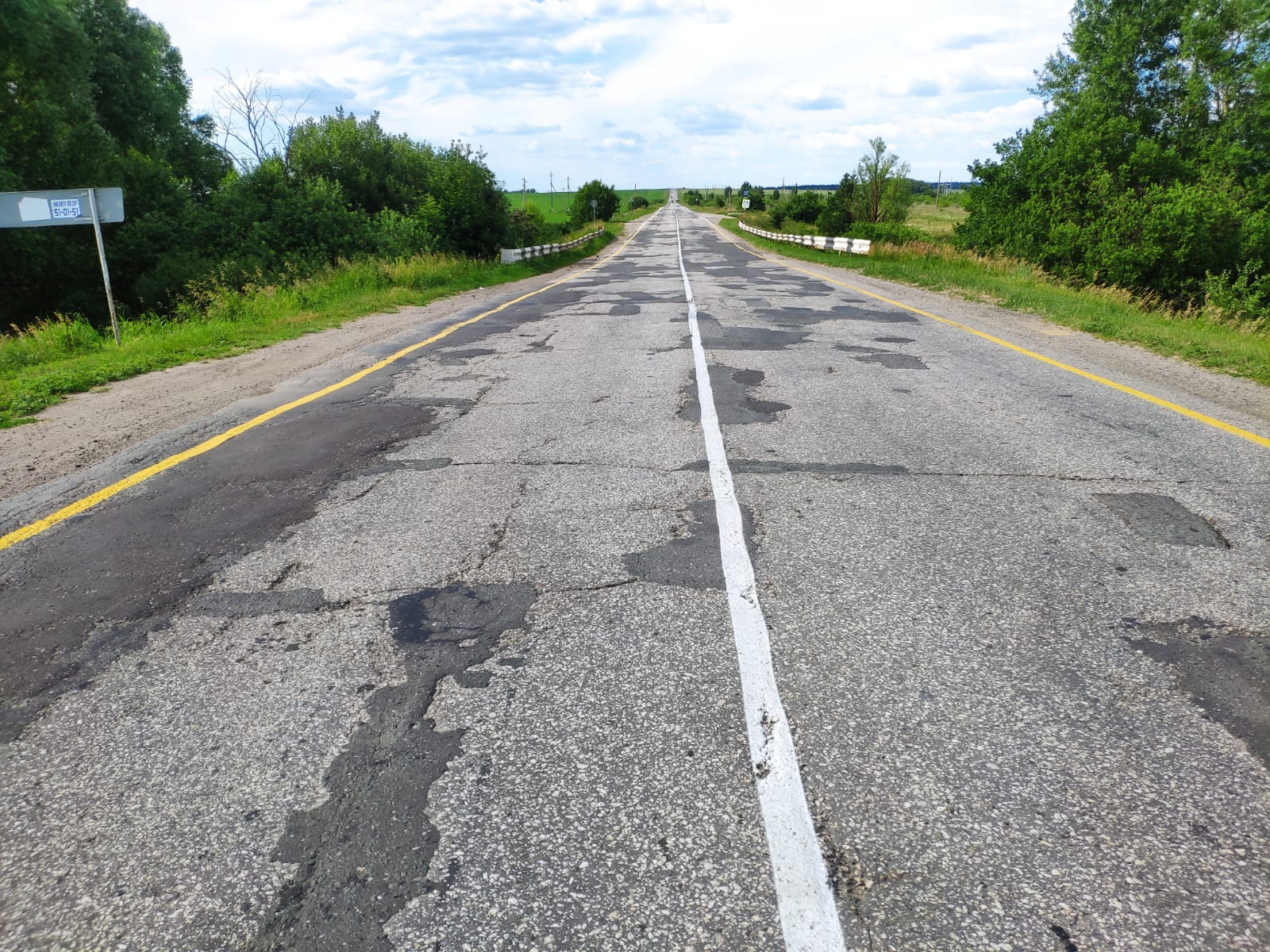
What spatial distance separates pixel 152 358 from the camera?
9820 millimetres

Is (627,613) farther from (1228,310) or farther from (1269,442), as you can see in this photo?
(1228,310)

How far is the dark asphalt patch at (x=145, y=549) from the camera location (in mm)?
3176

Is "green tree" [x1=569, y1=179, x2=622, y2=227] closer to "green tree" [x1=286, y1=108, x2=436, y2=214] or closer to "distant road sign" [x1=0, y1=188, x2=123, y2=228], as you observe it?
"green tree" [x1=286, y1=108, x2=436, y2=214]

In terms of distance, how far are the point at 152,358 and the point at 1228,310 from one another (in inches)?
887

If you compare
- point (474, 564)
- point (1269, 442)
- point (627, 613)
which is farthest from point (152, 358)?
point (1269, 442)

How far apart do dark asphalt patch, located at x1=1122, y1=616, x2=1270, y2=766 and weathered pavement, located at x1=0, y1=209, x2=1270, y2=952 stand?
15mm

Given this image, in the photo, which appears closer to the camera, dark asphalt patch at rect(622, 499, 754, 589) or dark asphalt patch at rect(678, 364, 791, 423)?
dark asphalt patch at rect(622, 499, 754, 589)

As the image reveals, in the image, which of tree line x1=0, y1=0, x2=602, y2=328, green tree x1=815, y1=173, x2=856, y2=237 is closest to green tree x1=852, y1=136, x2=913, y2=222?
green tree x1=815, y1=173, x2=856, y2=237

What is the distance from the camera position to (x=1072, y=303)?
A: 48.5 ft

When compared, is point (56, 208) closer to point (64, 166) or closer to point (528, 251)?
point (64, 166)

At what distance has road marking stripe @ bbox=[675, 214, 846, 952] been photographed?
192 cm

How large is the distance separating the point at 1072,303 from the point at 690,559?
14.2m

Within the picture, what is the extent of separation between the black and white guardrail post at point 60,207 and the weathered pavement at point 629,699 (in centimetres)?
638

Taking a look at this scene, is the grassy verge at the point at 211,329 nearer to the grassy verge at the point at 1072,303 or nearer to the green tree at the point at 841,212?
the grassy verge at the point at 1072,303
